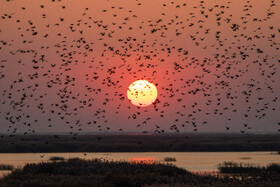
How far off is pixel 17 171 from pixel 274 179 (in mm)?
18819

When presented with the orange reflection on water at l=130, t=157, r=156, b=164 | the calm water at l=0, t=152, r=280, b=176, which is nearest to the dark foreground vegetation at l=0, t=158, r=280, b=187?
the orange reflection on water at l=130, t=157, r=156, b=164

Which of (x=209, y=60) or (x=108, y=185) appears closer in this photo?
(x=209, y=60)

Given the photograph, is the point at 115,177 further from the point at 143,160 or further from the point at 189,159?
the point at 189,159

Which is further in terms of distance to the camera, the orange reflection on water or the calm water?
the calm water

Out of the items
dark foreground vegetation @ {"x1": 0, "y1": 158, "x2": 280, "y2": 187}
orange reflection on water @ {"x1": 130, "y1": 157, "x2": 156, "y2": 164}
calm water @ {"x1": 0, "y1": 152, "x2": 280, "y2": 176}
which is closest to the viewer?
dark foreground vegetation @ {"x1": 0, "y1": 158, "x2": 280, "y2": 187}

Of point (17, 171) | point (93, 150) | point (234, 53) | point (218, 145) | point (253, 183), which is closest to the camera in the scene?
point (234, 53)

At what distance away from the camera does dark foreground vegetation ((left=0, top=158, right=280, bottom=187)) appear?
34.6 meters

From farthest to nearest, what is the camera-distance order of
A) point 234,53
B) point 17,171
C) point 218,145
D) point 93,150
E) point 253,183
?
1. point 218,145
2. point 93,150
3. point 17,171
4. point 253,183
5. point 234,53

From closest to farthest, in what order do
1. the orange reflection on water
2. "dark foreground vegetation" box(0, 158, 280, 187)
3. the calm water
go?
1. "dark foreground vegetation" box(0, 158, 280, 187)
2. the orange reflection on water
3. the calm water

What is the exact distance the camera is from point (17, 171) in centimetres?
4175

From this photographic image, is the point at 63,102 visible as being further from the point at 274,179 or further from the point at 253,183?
the point at 274,179

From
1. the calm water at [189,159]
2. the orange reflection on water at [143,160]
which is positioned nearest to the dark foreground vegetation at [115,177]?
the orange reflection on water at [143,160]

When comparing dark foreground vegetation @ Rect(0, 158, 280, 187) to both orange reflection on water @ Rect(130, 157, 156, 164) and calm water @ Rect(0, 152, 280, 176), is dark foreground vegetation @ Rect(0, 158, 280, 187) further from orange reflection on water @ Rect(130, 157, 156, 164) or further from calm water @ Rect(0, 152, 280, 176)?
calm water @ Rect(0, 152, 280, 176)

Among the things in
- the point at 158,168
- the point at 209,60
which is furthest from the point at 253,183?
the point at 158,168
